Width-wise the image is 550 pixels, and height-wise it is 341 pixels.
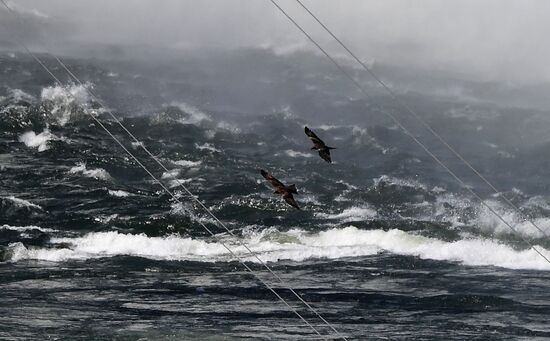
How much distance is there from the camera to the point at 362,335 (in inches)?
1201

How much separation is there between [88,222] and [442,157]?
73.4 feet

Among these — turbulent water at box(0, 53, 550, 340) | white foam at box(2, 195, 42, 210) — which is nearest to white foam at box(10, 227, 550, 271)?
turbulent water at box(0, 53, 550, 340)

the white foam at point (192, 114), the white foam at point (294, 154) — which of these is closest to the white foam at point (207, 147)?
the white foam at point (192, 114)

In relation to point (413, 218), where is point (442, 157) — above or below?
above

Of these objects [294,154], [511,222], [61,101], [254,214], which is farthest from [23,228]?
[511,222]

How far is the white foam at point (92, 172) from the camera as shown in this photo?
4772 cm

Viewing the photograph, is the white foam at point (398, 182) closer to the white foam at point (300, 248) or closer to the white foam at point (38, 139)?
the white foam at point (300, 248)

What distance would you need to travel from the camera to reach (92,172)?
4806cm

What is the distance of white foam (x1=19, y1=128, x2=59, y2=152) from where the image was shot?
50406 mm

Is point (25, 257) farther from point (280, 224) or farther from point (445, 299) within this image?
point (445, 299)

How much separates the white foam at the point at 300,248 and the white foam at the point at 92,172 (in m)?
7.01

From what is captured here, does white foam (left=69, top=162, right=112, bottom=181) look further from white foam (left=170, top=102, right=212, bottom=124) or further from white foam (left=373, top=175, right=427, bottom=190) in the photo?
white foam (left=373, top=175, right=427, bottom=190)

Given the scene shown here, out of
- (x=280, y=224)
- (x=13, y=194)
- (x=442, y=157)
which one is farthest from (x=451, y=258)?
(x=13, y=194)

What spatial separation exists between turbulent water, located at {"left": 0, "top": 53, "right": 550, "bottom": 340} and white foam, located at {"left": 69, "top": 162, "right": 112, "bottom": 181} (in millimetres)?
105
